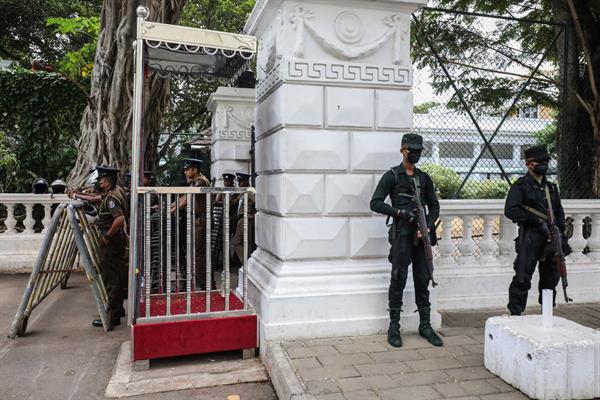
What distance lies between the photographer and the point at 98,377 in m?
4.09

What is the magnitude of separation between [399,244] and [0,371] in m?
3.78

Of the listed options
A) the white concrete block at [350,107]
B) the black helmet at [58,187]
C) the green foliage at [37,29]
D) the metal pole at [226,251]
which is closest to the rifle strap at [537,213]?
the white concrete block at [350,107]

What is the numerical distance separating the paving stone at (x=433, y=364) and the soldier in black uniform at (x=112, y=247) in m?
3.63

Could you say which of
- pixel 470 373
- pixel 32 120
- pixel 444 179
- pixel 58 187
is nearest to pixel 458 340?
pixel 470 373

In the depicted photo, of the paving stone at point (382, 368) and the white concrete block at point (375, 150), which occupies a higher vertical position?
the white concrete block at point (375, 150)

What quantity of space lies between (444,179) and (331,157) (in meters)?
2.26

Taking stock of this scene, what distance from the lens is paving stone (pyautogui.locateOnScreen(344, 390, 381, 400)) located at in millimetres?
3191

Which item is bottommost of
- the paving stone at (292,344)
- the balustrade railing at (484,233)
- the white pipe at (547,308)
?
the paving stone at (292,344)

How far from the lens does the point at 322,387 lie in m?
3.34

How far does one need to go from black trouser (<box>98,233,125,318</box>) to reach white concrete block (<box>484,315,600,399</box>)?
4.37 m

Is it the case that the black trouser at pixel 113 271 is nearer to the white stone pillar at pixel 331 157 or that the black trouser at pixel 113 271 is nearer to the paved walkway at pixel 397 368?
the white stone pillar at pixel 331 157

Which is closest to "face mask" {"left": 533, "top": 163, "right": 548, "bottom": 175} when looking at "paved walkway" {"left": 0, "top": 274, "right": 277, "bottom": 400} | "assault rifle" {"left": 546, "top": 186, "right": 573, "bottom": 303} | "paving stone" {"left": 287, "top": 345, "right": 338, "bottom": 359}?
"assault rifle" {"left": 546, "top": 186, "right": 573, "bottom": 303}

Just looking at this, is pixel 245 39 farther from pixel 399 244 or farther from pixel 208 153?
pixel 208 153

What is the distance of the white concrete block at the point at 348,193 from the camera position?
462 centimetres
